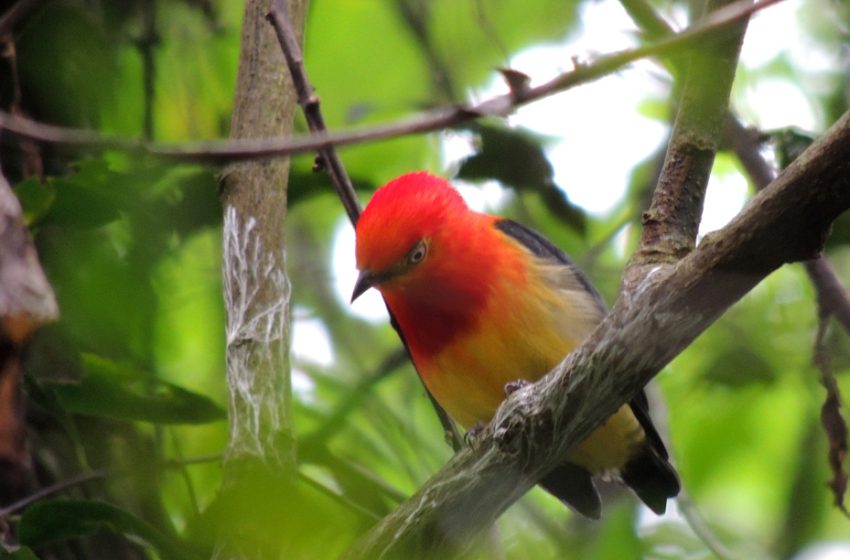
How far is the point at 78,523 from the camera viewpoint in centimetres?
315

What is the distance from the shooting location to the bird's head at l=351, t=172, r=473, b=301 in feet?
13.6

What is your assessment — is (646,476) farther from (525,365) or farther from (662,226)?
(662,226)

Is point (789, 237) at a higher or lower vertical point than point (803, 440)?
higher

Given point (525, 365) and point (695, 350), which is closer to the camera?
point (525, 365)

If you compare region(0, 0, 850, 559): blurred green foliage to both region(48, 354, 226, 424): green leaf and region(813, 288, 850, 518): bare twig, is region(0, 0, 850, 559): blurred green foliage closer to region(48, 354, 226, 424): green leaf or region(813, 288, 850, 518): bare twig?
region(48, 354, 226, 424): green leaf

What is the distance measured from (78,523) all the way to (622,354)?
5.18ft

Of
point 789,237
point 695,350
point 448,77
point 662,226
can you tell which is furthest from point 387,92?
point 789,237

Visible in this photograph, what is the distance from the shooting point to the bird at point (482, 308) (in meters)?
4.12

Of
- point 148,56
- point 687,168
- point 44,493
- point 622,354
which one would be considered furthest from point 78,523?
point 148,56

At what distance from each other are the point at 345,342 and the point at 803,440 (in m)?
2.29

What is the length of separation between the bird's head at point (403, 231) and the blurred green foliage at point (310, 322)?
331 mm

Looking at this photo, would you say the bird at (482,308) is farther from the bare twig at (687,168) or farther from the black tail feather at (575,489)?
the bare twig at (687,168)

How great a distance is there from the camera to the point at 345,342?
19.7 ft

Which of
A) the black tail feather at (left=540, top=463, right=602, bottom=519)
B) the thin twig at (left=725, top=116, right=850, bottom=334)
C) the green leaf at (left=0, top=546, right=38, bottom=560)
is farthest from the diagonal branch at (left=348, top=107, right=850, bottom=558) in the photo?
the black tail feather at (left=540, top=463, right=602, bottom=519)
